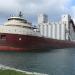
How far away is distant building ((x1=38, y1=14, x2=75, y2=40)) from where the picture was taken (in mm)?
105375

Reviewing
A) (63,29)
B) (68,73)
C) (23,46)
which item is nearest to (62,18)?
(63,29)

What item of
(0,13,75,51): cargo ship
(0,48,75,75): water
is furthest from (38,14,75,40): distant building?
(0,48,75,75): water

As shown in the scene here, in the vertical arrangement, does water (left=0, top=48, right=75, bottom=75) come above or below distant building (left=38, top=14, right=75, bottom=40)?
below

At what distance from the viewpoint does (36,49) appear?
49.8 metres

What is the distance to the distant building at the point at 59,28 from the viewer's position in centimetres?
10538

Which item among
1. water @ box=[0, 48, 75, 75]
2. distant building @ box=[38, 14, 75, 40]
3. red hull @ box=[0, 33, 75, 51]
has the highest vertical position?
distant building @ box=[38, 14, 75, 40]

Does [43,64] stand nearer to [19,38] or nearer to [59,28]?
[19,38]

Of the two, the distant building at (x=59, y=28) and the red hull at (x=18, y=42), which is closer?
the red hull at (x=18, y=42)

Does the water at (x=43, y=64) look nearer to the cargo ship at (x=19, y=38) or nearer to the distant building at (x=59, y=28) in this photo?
the cargo ship at (x=19, y=38)

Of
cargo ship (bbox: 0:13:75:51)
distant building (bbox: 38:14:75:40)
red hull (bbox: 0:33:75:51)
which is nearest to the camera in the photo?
red hull (bbox: 0:33:75:51)

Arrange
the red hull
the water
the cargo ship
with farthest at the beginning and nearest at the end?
the cargo ship < the red hull < the water

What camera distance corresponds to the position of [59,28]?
11062 centimetres

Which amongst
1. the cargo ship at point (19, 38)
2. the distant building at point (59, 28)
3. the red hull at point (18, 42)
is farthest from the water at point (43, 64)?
the distant building at point (59, 28)

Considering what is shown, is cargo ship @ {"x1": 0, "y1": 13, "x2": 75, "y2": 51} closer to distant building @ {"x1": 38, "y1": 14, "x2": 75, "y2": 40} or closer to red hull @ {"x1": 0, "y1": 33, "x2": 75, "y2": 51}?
red hull @ {"x1": 0, "y1": 33, "x2": 75, "y2": 51}
